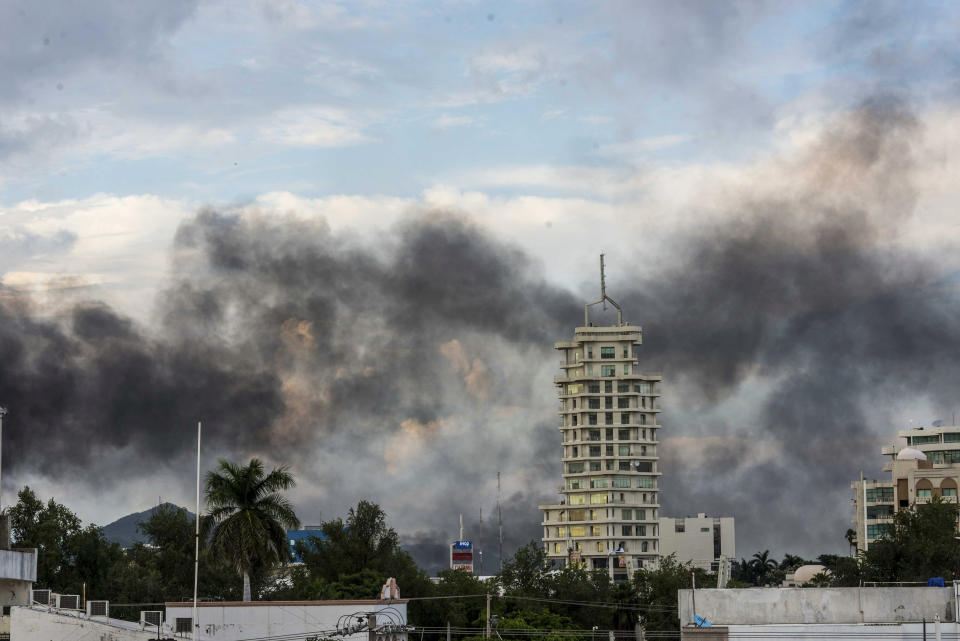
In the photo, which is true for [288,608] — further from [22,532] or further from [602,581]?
[602,581]

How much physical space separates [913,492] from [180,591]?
361ft

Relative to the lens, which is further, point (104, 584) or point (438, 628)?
point (104, 584)

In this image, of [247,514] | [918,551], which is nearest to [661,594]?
[918,551]

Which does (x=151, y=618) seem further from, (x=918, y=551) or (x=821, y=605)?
(x=918, y=551)

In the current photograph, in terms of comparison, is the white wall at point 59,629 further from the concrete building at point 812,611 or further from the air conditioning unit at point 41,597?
the concrete building at point 812,611

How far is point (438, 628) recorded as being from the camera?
343 feet

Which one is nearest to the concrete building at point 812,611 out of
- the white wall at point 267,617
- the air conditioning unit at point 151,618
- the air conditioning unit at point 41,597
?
the white wall at point 267,617

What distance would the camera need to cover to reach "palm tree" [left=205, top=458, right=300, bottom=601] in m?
87.9

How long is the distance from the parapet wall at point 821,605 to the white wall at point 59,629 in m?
33.8

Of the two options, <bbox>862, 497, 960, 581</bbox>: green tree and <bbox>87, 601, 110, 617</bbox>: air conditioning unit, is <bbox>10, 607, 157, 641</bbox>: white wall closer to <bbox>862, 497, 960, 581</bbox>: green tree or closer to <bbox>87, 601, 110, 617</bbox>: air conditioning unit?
<bbox>87, 601, 110, 617</bbox>: air conditioning unit

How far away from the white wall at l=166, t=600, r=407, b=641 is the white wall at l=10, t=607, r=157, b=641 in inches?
113

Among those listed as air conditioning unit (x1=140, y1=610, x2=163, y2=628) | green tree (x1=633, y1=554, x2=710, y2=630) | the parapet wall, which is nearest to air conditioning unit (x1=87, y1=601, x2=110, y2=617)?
air conditioning unit (x1=140, y1=610, x2=163, y2=628)

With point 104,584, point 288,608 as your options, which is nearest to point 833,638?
point 288,608

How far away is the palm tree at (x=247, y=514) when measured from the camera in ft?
289
